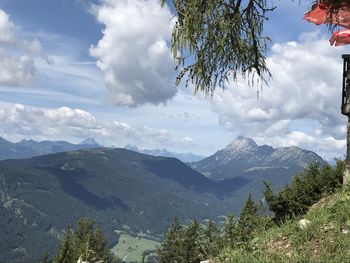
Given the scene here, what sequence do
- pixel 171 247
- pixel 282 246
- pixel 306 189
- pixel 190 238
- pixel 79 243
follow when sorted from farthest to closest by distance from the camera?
1. pixel 171 247
2. pixel 190 238
3. pixel 79 243
4. pixel 306 189
5. pixel 282 246

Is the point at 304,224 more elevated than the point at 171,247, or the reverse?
the point at 304,224

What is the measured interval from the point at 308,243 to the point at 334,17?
3775 mm

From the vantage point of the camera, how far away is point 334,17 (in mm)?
7363

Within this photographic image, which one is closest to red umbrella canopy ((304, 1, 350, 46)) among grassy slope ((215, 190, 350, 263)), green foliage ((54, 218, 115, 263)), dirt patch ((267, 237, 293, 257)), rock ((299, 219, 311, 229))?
grassy slope ((215, 190, 350, 263))

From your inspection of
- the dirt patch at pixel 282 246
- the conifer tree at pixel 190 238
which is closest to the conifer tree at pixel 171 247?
the conifer tree at pixel 190 238

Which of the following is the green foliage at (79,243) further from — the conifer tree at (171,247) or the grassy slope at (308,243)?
the grassy slope at (308,243)

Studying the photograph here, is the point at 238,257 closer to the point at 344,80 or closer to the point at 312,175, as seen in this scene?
the point at 344,80

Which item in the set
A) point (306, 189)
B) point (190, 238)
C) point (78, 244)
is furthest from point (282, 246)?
point (190, 238)

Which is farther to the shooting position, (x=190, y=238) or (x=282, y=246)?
(x=190, y=238)

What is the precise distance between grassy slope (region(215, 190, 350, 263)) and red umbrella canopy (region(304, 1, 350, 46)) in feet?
10.7

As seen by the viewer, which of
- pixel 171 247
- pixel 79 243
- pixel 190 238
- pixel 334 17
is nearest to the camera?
pixel 334 17

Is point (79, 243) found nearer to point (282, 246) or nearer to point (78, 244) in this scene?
point (78, 244)

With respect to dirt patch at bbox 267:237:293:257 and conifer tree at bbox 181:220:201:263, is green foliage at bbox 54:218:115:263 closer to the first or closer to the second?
conifer tree at bbox 181:220:201:263

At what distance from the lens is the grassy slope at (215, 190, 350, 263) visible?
6.81 metres
